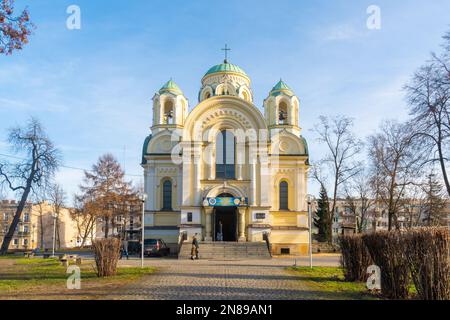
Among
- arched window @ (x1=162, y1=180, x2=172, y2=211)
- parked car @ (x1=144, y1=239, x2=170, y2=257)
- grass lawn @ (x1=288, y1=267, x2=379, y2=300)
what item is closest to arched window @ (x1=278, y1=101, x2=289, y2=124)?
arched window @ (x1=162, y1=180, x2=172, y2=211)

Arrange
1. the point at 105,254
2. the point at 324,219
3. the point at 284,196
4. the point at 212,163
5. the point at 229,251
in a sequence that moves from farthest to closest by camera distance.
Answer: the point at 324,219 → the point at 284,196 → the point at 212,163 → the point at 229,251 → the point at 105,254

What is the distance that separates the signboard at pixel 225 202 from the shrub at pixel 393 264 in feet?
70.5

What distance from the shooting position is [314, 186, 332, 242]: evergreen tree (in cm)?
4706

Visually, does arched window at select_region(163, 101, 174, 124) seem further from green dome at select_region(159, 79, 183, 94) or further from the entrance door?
the entrance door

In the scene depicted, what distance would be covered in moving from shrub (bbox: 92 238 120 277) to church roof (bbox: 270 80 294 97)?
1090 inches

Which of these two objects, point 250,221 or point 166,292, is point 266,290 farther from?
point 250,221

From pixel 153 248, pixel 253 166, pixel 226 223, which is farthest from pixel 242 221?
pixel 153 248

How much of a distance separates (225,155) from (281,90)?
10.0 m

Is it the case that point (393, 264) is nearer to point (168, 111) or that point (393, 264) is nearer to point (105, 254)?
point (105, 254)

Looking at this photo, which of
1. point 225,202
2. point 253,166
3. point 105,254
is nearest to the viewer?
point 105,254

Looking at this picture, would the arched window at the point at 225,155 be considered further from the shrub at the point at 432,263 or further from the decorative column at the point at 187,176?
the shrub at the point at 432,263

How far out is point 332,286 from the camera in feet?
48.1

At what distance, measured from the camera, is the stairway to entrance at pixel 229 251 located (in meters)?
30.7

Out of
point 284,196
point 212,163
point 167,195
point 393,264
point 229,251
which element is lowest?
point 229,251
